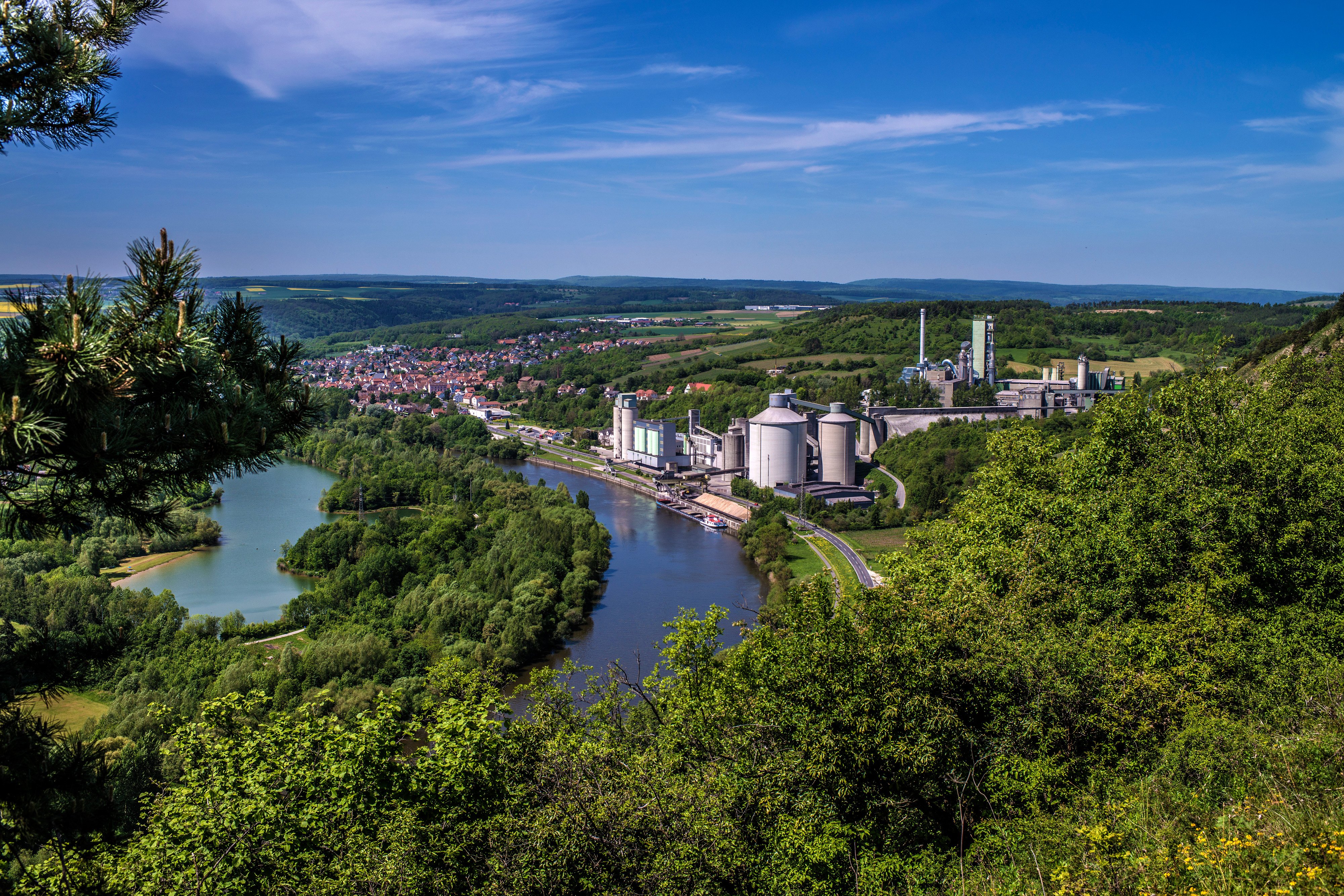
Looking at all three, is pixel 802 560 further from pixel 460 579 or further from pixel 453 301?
pixel 453 301

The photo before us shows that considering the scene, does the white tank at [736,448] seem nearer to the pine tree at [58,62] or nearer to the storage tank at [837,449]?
the storage tank at [837,449]

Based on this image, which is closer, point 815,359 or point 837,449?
point 837,449

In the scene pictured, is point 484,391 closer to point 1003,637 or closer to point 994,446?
point 994,446

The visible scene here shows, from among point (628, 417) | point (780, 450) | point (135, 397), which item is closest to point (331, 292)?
point (628, 417)

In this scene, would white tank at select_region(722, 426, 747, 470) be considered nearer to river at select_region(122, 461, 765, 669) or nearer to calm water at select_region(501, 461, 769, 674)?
calm water at select_region(501, 461, 769, 674)

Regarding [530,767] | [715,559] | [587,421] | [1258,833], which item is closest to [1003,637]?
[1258,833]

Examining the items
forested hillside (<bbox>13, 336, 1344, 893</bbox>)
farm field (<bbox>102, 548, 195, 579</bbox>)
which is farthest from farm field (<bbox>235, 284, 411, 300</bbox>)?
forested hillside (<bbox>13, 336, 1344, 893</bbox>)
